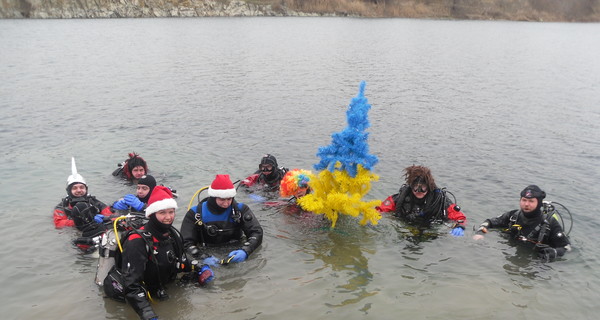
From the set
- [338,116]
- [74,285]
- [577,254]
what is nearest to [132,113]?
[338,116]

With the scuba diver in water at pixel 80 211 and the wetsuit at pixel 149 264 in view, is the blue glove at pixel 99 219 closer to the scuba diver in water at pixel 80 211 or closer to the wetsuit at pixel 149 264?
the scuba diver in water at pixel 80 211

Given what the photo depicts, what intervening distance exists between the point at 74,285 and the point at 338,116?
13.9 meters

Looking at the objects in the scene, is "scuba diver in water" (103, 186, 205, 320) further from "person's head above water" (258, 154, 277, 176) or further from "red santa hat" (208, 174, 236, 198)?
"person's head above water" (258, 154, 277, 176)

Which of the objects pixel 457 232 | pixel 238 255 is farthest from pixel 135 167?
pixel 457 232

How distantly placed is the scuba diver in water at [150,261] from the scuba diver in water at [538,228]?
227 inches

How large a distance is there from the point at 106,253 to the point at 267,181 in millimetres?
5195

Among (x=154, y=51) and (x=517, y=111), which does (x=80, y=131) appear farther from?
(x=154, y=51)

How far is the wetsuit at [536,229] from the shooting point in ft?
27.4

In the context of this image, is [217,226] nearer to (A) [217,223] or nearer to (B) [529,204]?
(A) [217,223]

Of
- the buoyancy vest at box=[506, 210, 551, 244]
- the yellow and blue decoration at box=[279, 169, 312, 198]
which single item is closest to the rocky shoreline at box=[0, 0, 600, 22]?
the yellow and blue decoration at box=[279, 169, 312, 198]

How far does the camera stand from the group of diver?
19.9ft

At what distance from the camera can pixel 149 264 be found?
20.4ft

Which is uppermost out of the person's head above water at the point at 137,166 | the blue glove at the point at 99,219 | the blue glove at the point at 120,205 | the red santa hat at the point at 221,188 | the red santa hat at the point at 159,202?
the red santa hat at the point at 159,202

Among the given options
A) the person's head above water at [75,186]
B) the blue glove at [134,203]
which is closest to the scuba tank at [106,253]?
the blue glove at [134,203]
